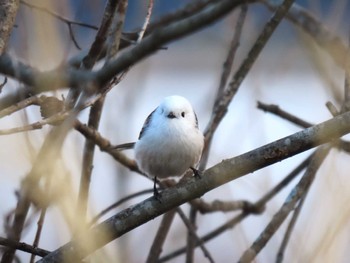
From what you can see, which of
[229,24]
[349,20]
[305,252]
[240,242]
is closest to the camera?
[305,252]

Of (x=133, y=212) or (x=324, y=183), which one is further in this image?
(x=324, y=183)

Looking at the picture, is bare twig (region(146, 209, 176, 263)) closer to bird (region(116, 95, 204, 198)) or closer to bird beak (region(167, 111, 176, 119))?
bird (region(116, 95, 204, 198))

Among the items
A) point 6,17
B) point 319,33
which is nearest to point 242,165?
point 6,17

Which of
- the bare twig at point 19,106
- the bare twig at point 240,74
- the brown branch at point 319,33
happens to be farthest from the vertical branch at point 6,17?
the brown branch at point 319,33

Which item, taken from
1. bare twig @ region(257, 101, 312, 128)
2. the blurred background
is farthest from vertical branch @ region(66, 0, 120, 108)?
bare twig @ region(257, 101, 312, 128)

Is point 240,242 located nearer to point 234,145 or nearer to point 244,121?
point 234,145

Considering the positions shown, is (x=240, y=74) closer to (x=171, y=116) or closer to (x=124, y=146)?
(x=171, y=116)

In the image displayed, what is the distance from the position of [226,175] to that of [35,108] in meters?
0.90

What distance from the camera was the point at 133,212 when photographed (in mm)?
1625

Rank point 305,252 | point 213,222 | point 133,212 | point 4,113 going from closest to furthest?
point 4,113 → point 133,212 → point 305,252 → point 213,222

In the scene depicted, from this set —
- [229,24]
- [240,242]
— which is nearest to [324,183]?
[240,242]

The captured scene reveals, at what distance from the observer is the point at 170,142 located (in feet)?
7.18

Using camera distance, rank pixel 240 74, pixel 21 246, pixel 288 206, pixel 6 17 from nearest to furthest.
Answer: pixel 21 246
pixel 6 17
pixel 288 206
pixel 240 74

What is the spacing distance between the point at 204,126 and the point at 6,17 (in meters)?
1.31
